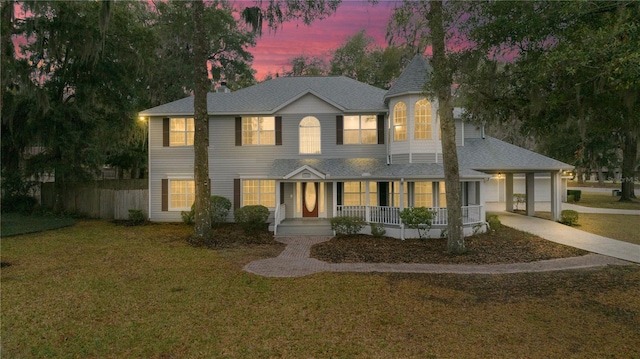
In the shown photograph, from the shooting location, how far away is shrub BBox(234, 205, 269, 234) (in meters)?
14.7

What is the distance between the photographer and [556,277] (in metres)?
8.34

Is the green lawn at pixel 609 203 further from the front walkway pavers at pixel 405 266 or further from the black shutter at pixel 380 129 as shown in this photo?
the black shutter at pixel 380 129

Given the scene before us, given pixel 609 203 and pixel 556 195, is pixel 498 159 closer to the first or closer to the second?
pixel 556 195

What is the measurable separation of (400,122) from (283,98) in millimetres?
6246

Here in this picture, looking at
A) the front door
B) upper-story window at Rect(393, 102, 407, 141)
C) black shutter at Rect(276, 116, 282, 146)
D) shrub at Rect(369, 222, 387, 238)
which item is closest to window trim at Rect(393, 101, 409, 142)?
upper-story window at Rect(393, 102, 407, 141)

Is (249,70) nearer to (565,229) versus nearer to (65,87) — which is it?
(65,87)

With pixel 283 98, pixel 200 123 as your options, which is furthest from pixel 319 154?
pixel 200 123

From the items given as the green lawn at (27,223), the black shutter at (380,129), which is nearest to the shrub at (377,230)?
the black shutter at (380,129)

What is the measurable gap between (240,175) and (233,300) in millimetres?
10845

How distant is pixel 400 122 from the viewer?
15.3 m

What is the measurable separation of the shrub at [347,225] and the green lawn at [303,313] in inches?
201

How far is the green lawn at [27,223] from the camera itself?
14.1m

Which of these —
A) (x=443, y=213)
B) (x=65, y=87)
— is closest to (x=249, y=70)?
(x=65, y=87)

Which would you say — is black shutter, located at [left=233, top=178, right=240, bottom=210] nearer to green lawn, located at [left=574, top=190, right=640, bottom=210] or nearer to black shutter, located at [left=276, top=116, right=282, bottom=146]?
black shutter, located at [left=276, top=116, right=282, bottom=146]
